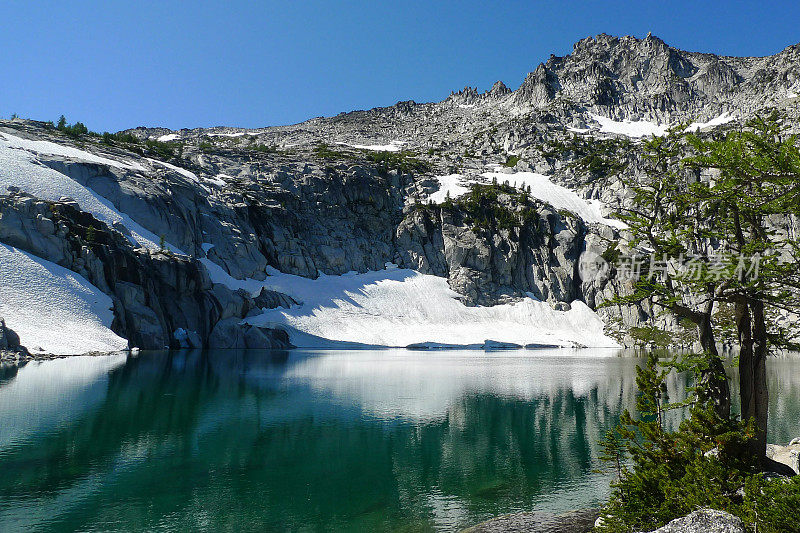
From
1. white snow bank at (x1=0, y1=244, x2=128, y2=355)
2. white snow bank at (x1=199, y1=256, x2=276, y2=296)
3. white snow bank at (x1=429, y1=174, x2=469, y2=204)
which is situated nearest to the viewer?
white snow bank at (x1=0, y1=244, x2=128, y2=355)

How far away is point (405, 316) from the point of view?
94250 mm

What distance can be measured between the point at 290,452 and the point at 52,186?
228 ft

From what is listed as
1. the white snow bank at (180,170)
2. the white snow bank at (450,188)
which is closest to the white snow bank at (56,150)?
the white snow bank at (180,170)

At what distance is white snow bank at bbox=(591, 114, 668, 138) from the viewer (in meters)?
165

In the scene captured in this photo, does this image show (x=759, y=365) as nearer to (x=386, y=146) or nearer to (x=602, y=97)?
(x=386, y=146)

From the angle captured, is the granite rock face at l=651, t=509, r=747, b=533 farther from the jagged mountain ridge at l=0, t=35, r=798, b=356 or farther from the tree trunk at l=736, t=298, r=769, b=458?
the jagged mountain ridge at l=0, t=35, r=798, b=356

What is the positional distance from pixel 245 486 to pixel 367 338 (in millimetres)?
72047

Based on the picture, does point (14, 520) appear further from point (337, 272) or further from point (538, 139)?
point (538, 139)

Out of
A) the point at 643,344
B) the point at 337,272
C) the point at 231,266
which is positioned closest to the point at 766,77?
the point at 643,344

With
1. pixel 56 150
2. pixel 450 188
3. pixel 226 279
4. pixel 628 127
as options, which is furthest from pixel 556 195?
pixel 56 150

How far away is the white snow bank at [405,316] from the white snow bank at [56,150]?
1253 inches

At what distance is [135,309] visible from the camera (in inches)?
2341

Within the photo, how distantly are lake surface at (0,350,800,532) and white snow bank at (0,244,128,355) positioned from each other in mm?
17872

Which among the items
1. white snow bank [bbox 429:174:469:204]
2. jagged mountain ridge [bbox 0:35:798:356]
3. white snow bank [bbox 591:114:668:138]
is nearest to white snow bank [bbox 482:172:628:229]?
jagged mountain ridge [bbox 0:35:798:356]
